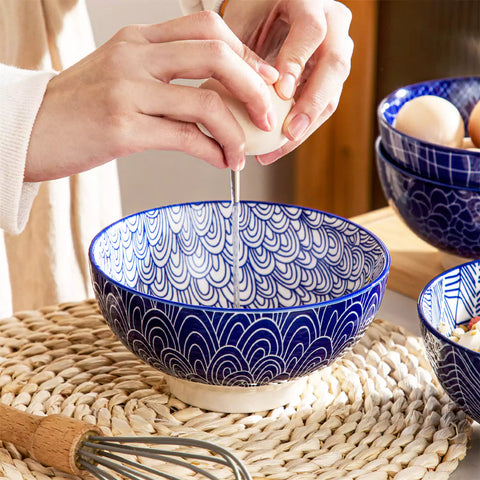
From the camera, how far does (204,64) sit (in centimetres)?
52

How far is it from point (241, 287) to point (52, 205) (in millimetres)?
382

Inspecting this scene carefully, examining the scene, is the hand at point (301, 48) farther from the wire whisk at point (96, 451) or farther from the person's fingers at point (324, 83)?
the wire whisk at point (96, 451)

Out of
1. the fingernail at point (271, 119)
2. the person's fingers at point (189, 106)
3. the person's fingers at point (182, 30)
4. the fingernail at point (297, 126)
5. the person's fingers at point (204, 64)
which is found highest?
the person's fingers at point (182, 30)

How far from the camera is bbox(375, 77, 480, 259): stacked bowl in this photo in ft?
2.39

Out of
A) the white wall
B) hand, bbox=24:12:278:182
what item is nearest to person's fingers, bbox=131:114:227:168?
hand, bbox=24:12:278:182

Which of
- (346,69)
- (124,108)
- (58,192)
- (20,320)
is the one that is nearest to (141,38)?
(124,108)

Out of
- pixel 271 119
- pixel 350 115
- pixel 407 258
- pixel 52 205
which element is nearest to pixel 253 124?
pixel 271 119

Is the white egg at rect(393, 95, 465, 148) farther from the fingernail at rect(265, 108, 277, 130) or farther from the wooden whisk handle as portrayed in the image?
the wooden whisk handle

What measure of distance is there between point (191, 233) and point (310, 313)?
237 mm

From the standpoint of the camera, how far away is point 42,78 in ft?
1.87

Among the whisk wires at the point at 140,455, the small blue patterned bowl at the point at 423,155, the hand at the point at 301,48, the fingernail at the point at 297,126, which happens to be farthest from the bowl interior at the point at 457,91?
the whisk wires at the point at 140,455

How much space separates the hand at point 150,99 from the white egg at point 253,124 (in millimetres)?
10

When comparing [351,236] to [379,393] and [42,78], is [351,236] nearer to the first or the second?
[379,393]

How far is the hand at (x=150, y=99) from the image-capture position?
52 cm
